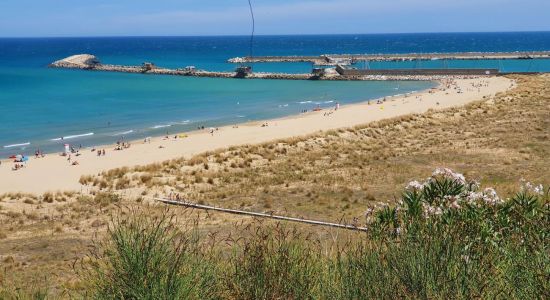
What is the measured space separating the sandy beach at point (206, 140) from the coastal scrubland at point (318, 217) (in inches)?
125

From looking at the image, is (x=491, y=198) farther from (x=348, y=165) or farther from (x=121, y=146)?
(x=121, y=146)

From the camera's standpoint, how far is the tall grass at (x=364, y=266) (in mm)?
4945

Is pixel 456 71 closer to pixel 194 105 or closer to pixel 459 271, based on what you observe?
pixel 194 105

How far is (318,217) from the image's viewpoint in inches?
630

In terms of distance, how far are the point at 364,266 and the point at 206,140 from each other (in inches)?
1230

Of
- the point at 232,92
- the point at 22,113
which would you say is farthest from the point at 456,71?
the point at 22,113

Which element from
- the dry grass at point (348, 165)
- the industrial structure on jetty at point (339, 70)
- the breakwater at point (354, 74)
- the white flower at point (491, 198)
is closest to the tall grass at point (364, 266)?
the white flower at point (491, 198)

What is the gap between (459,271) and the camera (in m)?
4.94

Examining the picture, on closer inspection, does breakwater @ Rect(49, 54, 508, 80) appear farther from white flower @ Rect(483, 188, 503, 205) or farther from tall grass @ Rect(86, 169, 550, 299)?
tall grass @ Rect(86, 169, 550, 299)

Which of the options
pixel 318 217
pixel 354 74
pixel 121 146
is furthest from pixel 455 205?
pixel 354 74

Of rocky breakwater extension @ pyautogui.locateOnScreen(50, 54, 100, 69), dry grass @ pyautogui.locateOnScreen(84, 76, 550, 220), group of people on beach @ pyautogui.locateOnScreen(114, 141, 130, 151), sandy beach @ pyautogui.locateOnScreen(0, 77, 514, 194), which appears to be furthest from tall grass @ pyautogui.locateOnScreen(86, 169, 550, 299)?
rocky breakwater extension @ pyautogui.locateOnScreen(50, 54, 100, 69)

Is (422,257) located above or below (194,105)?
above

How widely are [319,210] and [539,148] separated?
1417cm

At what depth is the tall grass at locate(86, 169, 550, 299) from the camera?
16.2ft
